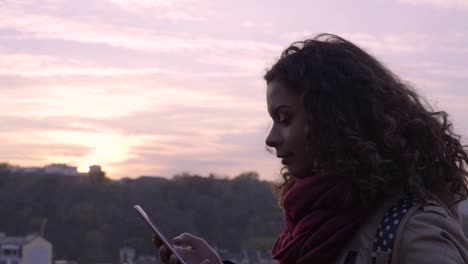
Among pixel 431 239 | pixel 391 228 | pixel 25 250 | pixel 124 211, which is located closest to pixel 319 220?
pixel 391 228

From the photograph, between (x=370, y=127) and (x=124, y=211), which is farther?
(x=124, y=211)

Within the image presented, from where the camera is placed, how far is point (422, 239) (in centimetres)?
251

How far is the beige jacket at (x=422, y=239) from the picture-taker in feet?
8.20

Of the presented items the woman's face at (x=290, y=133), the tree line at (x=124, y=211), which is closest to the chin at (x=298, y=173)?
the woman's face at (x=290, y=133)

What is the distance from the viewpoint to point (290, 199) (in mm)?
2924

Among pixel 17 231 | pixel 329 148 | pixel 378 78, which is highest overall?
pixel 378 78

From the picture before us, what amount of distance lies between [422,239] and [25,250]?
12.8 meters

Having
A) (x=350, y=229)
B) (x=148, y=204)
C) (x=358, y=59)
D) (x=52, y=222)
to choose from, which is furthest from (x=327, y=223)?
(x=52, y=222)

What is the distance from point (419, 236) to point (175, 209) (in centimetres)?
1150

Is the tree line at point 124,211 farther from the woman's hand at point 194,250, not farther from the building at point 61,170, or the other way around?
the woman's hand at point 194,250

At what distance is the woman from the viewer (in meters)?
2.59

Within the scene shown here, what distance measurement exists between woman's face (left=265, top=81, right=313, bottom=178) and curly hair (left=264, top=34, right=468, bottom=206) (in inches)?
1.0

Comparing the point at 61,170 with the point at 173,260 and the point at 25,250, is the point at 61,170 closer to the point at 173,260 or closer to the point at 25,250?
the point at 25,250

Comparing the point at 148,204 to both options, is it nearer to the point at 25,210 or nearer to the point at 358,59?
the point at 25,210
